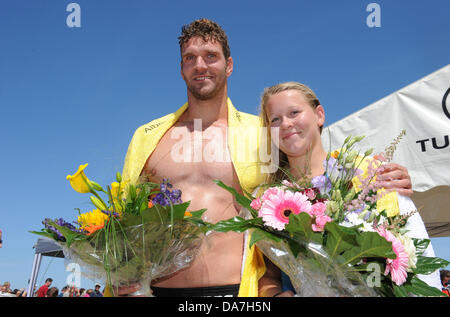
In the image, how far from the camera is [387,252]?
3.85 ft

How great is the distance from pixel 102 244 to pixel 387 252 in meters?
0.96

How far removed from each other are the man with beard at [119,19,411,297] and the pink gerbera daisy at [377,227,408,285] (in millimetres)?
972

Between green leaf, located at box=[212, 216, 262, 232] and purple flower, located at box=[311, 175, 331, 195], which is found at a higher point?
purple flower, located at box=[311, 175, 331, 195]

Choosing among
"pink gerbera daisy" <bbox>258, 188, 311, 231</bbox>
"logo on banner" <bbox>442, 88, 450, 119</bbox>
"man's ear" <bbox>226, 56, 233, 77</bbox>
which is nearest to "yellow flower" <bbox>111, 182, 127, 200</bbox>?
"pink gerbera daisy" <bbox>258, 188, 311, 231</bbox>

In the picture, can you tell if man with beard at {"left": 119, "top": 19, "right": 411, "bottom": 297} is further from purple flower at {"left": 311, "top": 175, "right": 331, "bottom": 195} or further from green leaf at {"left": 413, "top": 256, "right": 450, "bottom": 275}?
green leaf at {"left": 413, "top": 256, "right": 450, "bottom": 275}

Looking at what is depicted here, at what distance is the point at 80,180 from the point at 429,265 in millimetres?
1336

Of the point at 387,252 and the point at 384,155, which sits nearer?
the point at 387,252

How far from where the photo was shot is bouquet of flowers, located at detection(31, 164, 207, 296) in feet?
4.53

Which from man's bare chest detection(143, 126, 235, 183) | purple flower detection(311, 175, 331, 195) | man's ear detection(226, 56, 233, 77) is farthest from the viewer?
man's ear detection(226, 56, 233, 77)

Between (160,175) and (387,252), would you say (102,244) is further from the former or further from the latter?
(160,175)

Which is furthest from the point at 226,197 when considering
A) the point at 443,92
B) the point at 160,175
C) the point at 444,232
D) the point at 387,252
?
the point at 444,232

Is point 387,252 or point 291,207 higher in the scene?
point 291,207

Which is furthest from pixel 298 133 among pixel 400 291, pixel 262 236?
pixel 400 291
